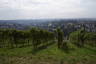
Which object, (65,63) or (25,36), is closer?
(65,63)

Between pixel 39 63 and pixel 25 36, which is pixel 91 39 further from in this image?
pixel 39 63

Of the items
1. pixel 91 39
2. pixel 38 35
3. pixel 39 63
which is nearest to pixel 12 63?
pixel 39 63

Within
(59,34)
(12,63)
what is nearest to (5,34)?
(59,34)

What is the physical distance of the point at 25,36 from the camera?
50.8 metres

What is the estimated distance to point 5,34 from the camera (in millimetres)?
46719

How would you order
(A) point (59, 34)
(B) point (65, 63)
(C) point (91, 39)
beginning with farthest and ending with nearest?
(C) point (91, 39)
(A) point (59, 34)
(B) point (65, 63)

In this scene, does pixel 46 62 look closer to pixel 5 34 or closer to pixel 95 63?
pixel 95 63

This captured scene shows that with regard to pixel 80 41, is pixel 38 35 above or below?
above

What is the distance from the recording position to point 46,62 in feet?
72.7

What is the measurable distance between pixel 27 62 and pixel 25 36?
96.9ft

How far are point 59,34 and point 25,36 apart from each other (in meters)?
14.2

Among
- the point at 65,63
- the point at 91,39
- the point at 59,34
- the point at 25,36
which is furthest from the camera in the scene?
the point at 91,39

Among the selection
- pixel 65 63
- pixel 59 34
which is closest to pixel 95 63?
pixel 65 63

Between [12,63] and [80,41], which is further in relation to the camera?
[80,41]
